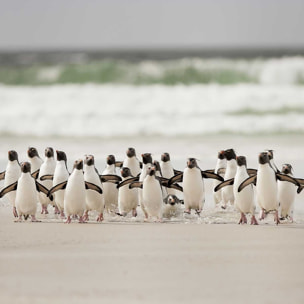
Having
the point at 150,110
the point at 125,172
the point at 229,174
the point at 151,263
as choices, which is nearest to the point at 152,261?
the point at 151,263

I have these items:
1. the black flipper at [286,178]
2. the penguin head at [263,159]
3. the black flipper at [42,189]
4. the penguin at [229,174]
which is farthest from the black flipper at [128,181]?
the black flipper at [286,178]

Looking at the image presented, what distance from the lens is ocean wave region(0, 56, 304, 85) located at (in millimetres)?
22422

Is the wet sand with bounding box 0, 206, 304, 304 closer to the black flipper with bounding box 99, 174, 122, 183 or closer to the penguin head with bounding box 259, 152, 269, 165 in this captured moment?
the penguin head with bounding box 259, 152, 269, 165

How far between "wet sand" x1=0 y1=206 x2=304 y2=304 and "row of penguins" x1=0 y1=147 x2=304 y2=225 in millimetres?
306

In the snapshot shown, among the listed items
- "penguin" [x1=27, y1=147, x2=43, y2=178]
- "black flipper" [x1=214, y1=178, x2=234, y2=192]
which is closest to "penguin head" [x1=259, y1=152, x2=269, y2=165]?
"black flipper" [x1=214, y1=178, x2=234, y2=192]

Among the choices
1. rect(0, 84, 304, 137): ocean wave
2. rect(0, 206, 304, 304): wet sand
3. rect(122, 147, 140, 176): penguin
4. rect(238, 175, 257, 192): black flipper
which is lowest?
rect(0, 206, 304, 304): wet sand

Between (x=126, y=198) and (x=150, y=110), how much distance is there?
10.8 m

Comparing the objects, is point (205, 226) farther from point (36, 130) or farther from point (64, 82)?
point (64, 82)

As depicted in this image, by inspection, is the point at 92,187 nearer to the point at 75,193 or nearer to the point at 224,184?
the point at 75,193

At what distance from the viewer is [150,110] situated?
709 inches

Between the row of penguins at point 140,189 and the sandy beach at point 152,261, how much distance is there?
0.51 feet

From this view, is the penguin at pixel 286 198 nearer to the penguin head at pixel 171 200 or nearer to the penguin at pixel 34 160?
the penguin head at pixel 171 200

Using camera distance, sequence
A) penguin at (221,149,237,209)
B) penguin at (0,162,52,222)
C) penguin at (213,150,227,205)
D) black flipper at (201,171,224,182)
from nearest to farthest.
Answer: penguin at (0,162,52,222), black flipper at (201,171,224,182), penguin at (221,149,237,209), penguin at (213,150,227,205)

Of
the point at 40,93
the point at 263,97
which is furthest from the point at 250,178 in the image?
the point at 40,93
